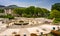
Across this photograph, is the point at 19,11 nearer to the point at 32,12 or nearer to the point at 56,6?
the point at 32,12

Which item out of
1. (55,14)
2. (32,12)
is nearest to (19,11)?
(32,12)

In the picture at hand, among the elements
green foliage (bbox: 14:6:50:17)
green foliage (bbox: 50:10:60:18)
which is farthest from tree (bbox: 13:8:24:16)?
green foliage (bbox: 50:10:60:18)

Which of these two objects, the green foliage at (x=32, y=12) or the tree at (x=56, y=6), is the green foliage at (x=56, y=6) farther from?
the green foliage at (x=32, y=12)

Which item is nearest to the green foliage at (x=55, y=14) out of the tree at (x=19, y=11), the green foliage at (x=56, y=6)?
the green foliage at (x=56, y=6)

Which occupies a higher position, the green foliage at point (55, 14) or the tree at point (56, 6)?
the tree at point (56, 6)

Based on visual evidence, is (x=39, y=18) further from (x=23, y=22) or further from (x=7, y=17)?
(x=7, y=17)

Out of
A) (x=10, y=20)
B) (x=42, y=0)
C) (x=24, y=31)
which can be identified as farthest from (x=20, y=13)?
(x=24, y=31)

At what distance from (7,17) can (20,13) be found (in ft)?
0.97

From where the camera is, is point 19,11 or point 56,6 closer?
point 56,6

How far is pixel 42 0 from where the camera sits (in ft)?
13.7

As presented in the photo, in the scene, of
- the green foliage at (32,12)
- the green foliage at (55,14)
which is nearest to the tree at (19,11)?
the green foliage at (32,12)

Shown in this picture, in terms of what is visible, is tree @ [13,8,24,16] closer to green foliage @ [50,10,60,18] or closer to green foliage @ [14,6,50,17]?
green foliage @ [14,6,50,17]

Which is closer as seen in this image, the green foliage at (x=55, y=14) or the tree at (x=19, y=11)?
Answer: the green foliage at (x=55, y=14)

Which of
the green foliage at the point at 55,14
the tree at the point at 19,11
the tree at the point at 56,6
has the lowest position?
the green foliage at the point at 55,14
